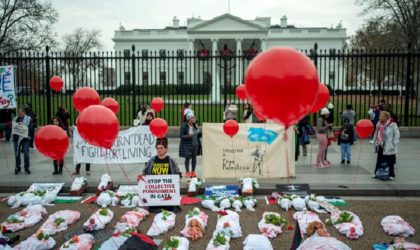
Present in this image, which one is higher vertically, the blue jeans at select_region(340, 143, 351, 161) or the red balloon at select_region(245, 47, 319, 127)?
the red balloon at select_region(245, 47, 319, 127)

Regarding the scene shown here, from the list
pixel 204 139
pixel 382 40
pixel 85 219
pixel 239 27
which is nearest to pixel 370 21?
pixel 382 40

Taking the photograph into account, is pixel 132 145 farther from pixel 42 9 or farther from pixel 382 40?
pixel 382 40

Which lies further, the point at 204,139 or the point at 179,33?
the point at 179,33

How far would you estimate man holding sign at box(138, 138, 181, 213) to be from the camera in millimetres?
7629

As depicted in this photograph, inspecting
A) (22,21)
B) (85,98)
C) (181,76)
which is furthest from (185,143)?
(22,21)

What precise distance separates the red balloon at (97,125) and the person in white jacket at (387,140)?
6.38m

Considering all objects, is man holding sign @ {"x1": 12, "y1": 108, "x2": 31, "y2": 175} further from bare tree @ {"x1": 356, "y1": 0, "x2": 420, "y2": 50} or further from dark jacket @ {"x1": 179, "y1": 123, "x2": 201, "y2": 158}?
bare tree @ {"x1": 356, "y1": 0, "x2": 420, "y2": 50}

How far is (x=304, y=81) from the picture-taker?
13.5 feet

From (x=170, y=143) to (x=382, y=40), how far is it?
739 inches

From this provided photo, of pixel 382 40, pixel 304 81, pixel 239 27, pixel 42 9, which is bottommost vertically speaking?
pixel 304 81

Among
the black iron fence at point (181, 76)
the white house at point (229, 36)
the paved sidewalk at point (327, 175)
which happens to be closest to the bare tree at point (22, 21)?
the black iron fence at point (181, 76)

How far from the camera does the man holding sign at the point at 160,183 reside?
25.0 feet

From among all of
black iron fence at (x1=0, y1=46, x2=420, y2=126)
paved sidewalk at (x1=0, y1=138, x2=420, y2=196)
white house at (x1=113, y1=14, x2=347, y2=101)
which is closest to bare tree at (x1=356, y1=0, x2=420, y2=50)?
black iron fence at (x1=0, y1=46, x2=420, y2=126)

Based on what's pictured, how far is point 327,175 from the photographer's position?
34.6ft
